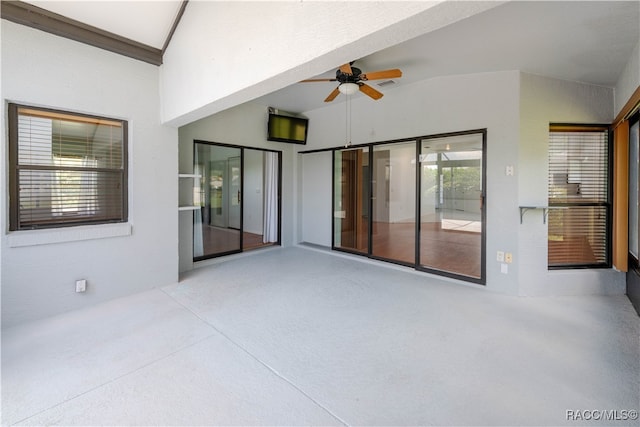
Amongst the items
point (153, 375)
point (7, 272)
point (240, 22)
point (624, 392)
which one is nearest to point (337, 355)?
point (153, 375)

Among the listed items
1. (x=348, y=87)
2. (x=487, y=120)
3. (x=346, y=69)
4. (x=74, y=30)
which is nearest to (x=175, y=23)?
(x=74, y=30)

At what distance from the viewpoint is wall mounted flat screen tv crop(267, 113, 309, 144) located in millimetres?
5648

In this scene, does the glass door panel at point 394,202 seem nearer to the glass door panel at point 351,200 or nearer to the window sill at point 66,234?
the glass door panel at point 351,200

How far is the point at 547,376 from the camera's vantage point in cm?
202

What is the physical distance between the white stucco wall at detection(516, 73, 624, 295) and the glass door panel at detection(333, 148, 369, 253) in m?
2.48

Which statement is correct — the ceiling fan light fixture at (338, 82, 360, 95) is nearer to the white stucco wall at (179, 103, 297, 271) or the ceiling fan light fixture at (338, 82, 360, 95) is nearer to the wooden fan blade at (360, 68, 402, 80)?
the wooden fan blade at (360, 68, 402, 80)

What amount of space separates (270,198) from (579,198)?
17.2ft

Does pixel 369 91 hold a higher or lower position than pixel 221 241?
higher

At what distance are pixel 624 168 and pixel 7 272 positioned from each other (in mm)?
6773

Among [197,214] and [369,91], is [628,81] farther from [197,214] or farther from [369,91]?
[197,214]

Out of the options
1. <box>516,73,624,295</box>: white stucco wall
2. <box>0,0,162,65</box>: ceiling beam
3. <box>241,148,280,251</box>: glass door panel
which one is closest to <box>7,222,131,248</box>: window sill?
<box>0,0,162,65</box>: ceiling beam

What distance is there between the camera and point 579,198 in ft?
12.4

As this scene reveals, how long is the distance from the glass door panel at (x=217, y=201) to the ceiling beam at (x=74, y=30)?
62.7 inches

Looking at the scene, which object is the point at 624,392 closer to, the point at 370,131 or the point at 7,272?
the point at 370,131
